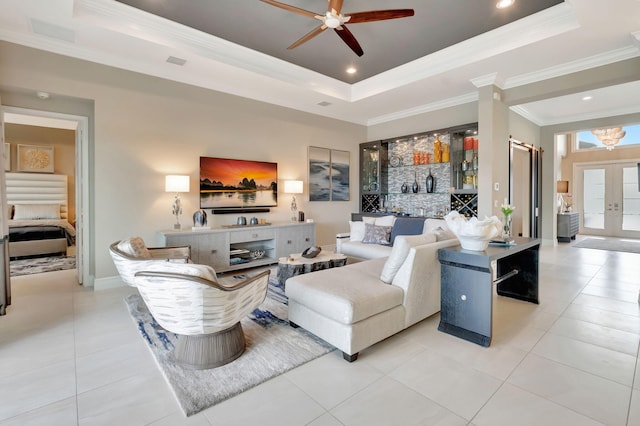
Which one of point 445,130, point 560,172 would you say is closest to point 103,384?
point 445,130

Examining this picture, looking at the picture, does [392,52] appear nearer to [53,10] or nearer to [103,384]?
[53,10]

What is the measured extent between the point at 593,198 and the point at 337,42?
1023cm

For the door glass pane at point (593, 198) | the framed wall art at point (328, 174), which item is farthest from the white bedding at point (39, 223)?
the door glass pane at point (593, 198)

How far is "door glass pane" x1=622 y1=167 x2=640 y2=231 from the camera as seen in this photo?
8742 millimetres

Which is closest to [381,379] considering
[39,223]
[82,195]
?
[82,195]

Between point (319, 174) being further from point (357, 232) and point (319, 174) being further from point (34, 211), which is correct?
point (34, 211)

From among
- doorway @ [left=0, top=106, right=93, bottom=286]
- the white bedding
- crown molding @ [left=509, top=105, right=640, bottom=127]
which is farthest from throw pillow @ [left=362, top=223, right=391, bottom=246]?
the white bedding

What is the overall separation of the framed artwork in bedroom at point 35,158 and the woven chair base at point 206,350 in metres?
7.61

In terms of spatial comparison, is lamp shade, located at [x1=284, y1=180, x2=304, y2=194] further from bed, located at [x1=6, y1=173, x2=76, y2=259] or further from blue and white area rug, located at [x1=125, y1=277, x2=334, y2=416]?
bed, located at [x1=6, y1=173, x2=76, y2=259]

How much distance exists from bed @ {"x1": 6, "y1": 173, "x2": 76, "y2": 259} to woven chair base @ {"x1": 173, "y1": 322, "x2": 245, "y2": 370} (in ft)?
18.7

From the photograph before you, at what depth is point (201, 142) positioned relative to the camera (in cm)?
486

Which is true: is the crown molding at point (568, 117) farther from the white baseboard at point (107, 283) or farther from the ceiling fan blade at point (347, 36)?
the white baseboard at point (107, 283)

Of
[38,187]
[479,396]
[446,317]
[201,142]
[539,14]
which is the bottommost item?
[479,396]

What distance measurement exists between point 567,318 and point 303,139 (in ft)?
16.2
